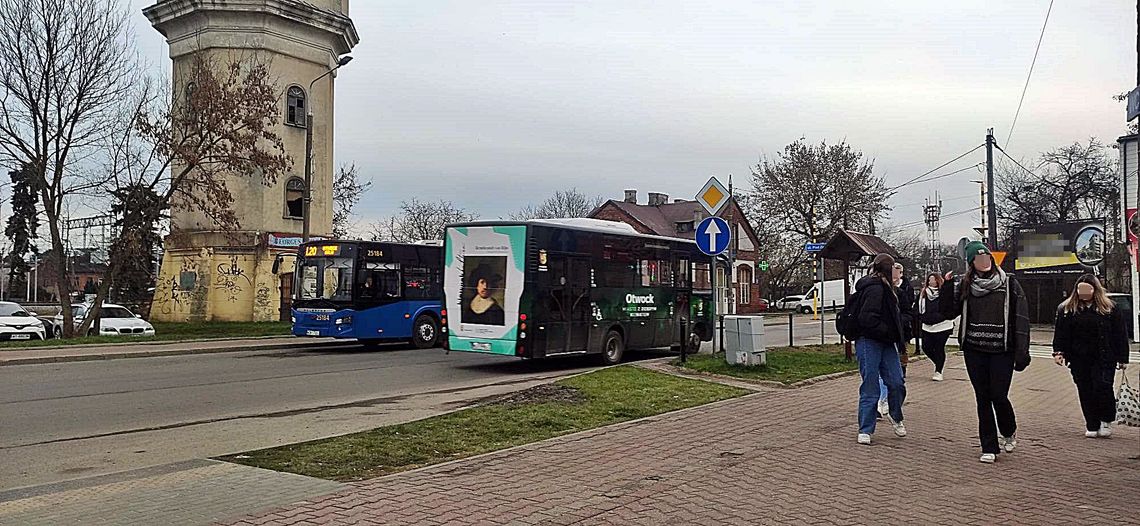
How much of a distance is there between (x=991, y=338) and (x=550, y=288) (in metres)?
10.2

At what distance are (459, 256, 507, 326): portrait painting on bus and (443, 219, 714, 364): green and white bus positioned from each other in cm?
2

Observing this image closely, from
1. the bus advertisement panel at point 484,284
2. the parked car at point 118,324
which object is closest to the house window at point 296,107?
the parked car at point 118,324

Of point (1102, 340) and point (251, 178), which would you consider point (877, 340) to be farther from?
point (251, 178)

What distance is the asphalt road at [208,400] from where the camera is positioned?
30.0ft

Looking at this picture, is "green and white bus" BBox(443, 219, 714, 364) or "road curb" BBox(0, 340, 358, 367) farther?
"road curb" BBox(0, 340, 358, 367)

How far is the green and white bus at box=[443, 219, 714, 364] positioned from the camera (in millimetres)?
17016

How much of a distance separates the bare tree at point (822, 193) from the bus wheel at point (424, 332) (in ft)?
116

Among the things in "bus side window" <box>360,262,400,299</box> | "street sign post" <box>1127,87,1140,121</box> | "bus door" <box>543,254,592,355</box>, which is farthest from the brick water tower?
"street sign post" <box>1127,87,1140,121</box>

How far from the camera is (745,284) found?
68.2m

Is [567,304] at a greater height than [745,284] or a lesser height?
lesser

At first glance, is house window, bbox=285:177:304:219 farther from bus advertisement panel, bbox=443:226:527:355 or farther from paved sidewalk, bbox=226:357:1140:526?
paved sidewalk, bbox=226:357:1140:526

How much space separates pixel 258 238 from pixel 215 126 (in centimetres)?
906

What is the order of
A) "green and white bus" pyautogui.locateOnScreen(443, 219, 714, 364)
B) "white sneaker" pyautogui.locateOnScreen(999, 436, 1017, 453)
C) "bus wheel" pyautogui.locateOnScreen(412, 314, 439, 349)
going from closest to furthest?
"white sneaker" pyautogui.locateOnScreen(999, 436, 1017, 453) < "green and white bus" pyautogui.locateOnScreen(443, 219, 714, 364) < "bus wheel" pyautogui.locateOnScreen(412, 314, 439, 349)

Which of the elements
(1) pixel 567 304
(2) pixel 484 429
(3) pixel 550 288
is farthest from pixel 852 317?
(1) pixel 567 304
